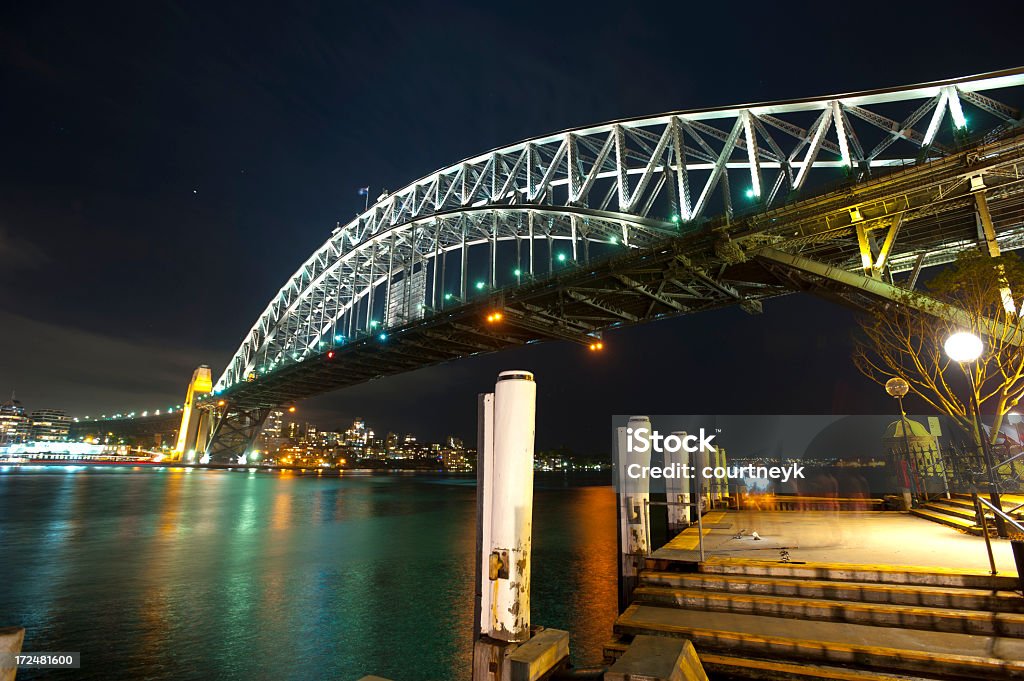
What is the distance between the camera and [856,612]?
16.3ft

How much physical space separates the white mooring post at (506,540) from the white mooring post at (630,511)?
3214mm

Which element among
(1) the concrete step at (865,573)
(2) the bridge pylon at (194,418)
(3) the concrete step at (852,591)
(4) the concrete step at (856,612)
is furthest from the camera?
(2) the bridge pylon at (194,418)

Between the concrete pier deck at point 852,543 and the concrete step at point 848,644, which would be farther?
the concrete pier deck at point 852,543

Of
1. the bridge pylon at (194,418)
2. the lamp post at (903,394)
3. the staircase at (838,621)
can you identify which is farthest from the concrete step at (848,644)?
the bridge pylon at (194,418)

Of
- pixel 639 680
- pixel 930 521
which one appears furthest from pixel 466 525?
pixel 639 680

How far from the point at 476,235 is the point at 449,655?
49.9m

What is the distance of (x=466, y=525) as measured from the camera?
85.7 ft

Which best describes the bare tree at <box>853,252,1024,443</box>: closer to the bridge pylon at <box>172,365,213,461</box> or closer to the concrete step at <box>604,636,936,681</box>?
the concrete step at <box>604,636,936,681</box>

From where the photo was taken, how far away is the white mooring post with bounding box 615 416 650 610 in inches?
285

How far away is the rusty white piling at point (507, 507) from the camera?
4172 millimetres

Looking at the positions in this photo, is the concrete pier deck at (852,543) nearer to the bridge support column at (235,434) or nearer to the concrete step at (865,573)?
the concrete step at (865,573)

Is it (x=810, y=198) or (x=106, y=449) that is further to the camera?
(x=106, y=449)

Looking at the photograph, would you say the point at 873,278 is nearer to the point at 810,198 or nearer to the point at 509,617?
the point at 810,198

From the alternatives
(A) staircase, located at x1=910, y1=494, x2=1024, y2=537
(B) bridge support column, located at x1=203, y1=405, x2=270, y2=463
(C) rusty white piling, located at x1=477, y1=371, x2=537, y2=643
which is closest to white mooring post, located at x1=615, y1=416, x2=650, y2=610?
(C) rusty white piling, located at x1=477, y1=371, x2=537, y2=643
